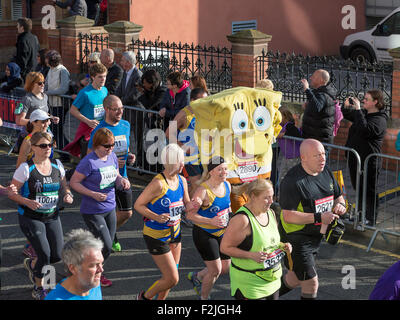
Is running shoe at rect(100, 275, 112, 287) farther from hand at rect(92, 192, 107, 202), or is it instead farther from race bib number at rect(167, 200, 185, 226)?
race bib number at rect(167, 200, 185, 226)

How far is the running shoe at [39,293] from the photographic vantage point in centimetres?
820

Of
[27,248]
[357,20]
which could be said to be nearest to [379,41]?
[357,20]

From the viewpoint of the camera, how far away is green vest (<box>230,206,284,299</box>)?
6785mm

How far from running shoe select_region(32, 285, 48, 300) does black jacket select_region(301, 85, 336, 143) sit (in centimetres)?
444

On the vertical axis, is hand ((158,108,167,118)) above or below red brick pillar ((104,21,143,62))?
below

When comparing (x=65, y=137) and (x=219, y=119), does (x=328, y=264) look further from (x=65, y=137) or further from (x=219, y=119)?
(x=65, y=137)

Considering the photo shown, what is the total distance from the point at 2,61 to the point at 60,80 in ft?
29.7

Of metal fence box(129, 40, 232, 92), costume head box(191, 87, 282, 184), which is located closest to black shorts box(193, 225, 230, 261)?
costume head box(191, 87, 282, 184)

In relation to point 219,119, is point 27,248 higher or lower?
lower

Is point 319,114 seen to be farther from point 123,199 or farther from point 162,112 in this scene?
point 123,199

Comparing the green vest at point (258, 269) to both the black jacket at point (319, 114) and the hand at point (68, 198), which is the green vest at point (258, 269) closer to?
the hand at point (68, 198)

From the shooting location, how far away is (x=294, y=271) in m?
7.62

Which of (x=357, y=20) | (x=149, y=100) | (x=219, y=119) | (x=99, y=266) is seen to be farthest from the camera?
(x=357, y=20)

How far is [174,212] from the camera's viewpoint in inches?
307
